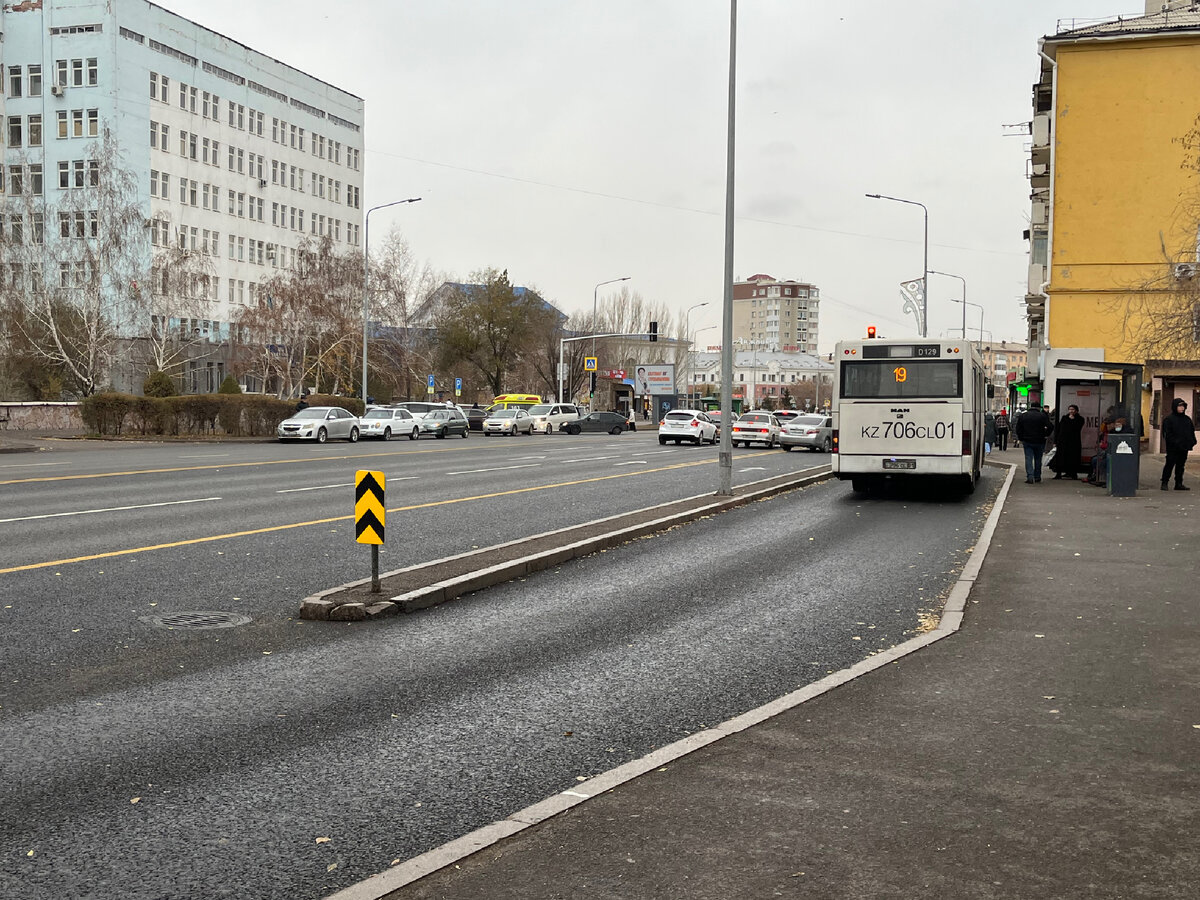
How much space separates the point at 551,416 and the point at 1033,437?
43.6 meters

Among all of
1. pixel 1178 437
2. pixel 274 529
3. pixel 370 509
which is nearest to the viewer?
pixel 370 509

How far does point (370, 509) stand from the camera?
10.1m

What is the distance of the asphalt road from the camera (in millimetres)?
4727

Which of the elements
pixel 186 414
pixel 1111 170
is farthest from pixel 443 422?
pixel 1111 170

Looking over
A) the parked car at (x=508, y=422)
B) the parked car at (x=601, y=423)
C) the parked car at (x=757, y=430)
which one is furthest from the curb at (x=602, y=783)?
the parked car at (x=601, y=423)

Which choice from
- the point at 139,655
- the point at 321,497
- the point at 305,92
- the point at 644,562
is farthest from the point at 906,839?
Result: the point at 305,92

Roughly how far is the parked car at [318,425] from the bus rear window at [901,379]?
27172mm

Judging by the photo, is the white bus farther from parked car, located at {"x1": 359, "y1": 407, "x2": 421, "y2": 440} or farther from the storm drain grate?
parked car, located at {"x1": 359, "y1": 407, "x2": 421, "y2": 440}

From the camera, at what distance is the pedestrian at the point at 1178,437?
77.3 feet

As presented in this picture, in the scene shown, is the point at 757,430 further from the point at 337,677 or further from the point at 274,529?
the point at 337,677

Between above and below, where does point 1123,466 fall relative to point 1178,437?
below

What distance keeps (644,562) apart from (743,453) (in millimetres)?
30329

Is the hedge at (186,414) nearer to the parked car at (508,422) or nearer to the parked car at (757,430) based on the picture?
the parked car at (508,422)

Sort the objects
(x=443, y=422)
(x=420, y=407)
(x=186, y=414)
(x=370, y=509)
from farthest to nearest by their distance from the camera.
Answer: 1. (x=420, y=407)
2. (x=443, y=422)
3. (x=186, y=414)
4. (x=370, y=509)
